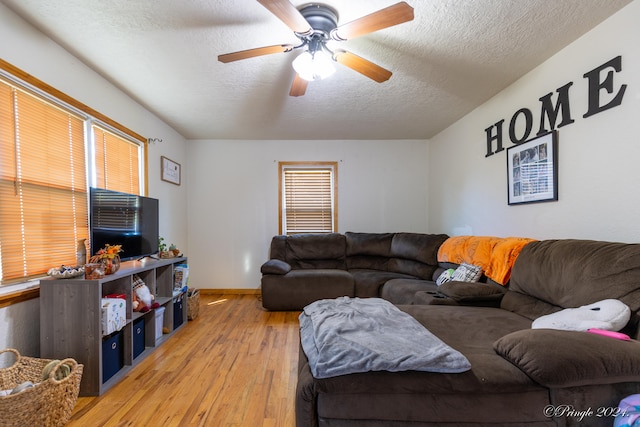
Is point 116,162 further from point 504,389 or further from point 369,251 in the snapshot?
point 504,389

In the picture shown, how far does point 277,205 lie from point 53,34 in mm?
3125

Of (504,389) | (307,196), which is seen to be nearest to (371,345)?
(504,389)

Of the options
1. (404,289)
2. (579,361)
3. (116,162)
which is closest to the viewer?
(579,361)

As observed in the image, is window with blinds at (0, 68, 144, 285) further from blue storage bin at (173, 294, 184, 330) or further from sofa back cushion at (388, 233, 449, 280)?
sofa back cushion at (388, 233, 449, 280)

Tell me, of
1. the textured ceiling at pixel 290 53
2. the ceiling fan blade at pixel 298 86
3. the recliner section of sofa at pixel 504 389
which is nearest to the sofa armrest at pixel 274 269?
the textured ceiling at pixel 290 53

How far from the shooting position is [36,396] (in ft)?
4.87

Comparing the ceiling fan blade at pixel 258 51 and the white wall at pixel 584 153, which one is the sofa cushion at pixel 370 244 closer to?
the white wall at pixel 584 153

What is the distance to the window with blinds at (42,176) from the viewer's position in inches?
72.4

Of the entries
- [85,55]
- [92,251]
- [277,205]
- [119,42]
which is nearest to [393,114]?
[277,205]

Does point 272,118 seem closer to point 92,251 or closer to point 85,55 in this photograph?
point 85,55

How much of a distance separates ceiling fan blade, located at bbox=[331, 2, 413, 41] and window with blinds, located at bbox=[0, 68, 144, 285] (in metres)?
2.07

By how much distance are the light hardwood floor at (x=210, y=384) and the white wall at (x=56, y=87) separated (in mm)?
600

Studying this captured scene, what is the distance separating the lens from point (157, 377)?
2.16 m

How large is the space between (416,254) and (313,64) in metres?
2.77
